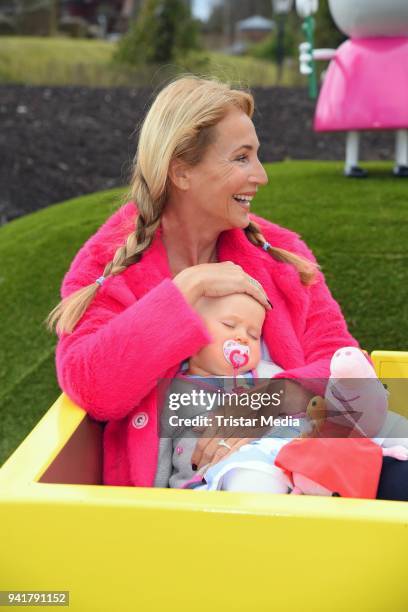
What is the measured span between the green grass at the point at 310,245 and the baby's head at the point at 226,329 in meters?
0.78

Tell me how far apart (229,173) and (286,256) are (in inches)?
10.3

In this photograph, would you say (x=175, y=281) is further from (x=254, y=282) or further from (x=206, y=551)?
(x=206, y=551)

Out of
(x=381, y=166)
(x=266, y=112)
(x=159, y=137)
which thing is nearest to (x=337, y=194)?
(x=381, y=166)

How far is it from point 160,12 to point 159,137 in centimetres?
888

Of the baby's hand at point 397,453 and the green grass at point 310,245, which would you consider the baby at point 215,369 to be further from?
the green grass at point 310,245

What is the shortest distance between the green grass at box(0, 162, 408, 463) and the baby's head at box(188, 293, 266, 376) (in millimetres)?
784

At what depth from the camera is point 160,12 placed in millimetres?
9992

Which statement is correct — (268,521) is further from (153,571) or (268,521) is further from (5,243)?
(5,243)

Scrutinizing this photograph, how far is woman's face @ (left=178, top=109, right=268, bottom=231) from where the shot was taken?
1706 millimetres

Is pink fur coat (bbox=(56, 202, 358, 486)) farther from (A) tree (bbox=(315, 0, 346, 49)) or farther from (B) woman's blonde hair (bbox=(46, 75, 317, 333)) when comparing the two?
(A) tree (bbox=(315, 0, 346, 49))

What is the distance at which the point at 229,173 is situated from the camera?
1.71 metres

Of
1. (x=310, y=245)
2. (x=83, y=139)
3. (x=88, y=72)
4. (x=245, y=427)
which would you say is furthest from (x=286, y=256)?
A: (x=88, y=72)

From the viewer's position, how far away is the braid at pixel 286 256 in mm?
1852

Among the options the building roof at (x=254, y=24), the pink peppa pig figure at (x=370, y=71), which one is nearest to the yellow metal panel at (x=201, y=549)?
the pink peppa pig figure at (x=370, y=71)
